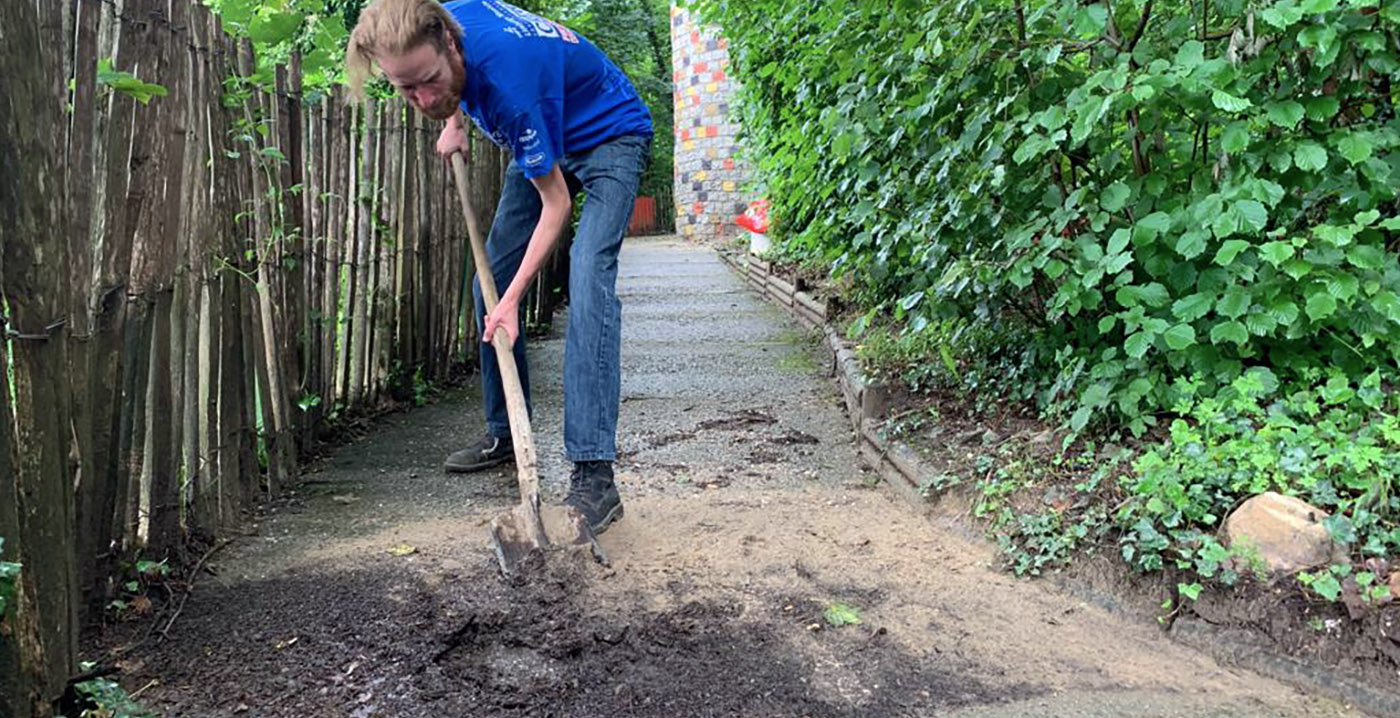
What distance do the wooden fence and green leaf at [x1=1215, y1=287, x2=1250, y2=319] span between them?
2.46m

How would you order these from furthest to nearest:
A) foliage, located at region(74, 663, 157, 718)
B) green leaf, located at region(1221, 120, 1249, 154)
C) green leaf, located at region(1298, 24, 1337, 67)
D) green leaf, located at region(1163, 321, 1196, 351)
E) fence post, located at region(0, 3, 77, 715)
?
green leaf, located at region(1163, 321, 1196, 351)
green leaf, located at region(1221, 120, 1249, 154)
green leaf, located at region(1298, 24, 1337, 67)
foliage, located at region(74, 663, 157, 718)
fence post, located at region(0, 3, 77, 715)

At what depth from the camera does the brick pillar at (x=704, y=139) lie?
1593 centimetres

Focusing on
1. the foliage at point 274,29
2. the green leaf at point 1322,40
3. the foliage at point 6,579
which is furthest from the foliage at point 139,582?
the green leaf at point 1322,40

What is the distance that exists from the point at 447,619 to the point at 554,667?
12.9 inches

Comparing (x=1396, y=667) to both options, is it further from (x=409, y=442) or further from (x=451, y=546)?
(x=409, y=442)

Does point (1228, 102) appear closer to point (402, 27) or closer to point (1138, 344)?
point (1138, 344)

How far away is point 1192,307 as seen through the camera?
2.41m

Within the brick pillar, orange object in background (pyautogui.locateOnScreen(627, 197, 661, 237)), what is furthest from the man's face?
orange object in background (pyautogui.locateOnScreen(627, 197, 661, 237))

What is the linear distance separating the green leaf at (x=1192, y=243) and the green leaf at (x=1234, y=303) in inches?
5.1

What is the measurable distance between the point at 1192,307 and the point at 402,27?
6.80 ft

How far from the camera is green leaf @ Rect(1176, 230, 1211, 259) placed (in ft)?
7.70

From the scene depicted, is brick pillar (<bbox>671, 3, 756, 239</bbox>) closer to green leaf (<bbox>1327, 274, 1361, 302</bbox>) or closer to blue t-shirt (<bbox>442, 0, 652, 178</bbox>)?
blue t-shirt (<bbox>442, 0, 652, 178</bbox>)

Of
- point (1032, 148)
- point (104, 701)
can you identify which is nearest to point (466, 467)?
point (104, 701)

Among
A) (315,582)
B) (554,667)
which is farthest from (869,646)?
(315,582)
